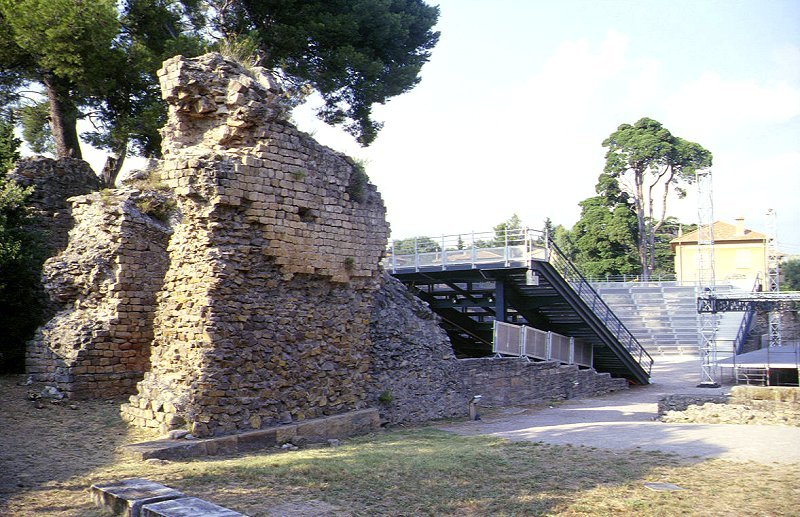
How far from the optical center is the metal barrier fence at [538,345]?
53.6 ft

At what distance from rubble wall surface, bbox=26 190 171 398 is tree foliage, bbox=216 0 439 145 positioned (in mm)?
9364

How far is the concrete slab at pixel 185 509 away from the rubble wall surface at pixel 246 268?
340 centimetres

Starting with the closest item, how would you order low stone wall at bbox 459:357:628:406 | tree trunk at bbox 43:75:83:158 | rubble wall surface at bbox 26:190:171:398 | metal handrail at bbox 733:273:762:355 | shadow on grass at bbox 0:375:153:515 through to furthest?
shadow on grass at bbox 0:375:153:515
rubble wall surface at bbox 26:190:171:398
low stone wall at bbox 459:357:628:406
tree trunk at bbox 43:75:83:158
metal handrail at bbox 733:273:762:355

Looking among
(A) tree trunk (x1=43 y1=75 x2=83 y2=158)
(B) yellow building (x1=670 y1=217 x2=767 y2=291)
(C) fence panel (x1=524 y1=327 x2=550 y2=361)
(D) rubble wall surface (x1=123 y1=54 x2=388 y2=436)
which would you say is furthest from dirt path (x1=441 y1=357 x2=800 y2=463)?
(B) yellow building (x1=670 y1=217 x2=767 y2=291)

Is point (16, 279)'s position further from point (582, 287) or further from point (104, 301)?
point (582, 287)

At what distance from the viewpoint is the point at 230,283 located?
31.1 ft

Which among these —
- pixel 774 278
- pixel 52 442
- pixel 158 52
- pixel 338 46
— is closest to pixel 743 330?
pixel 774 278

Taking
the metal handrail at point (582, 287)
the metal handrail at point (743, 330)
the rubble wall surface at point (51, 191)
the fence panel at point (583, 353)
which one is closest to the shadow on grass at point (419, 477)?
the metal handrail at point (582, 287)

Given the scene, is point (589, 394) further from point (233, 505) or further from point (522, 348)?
point (233, 505)

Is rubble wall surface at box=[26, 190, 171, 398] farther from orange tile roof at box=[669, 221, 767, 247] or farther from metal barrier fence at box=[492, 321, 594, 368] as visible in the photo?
orange tile roof at box=[669, 221, 767, 247]

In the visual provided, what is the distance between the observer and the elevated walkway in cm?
1722

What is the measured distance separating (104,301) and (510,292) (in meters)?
10.6

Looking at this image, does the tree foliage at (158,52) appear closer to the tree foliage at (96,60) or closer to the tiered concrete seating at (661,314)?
the tree foliage at (96,60)

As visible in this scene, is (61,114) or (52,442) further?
(61,114)
